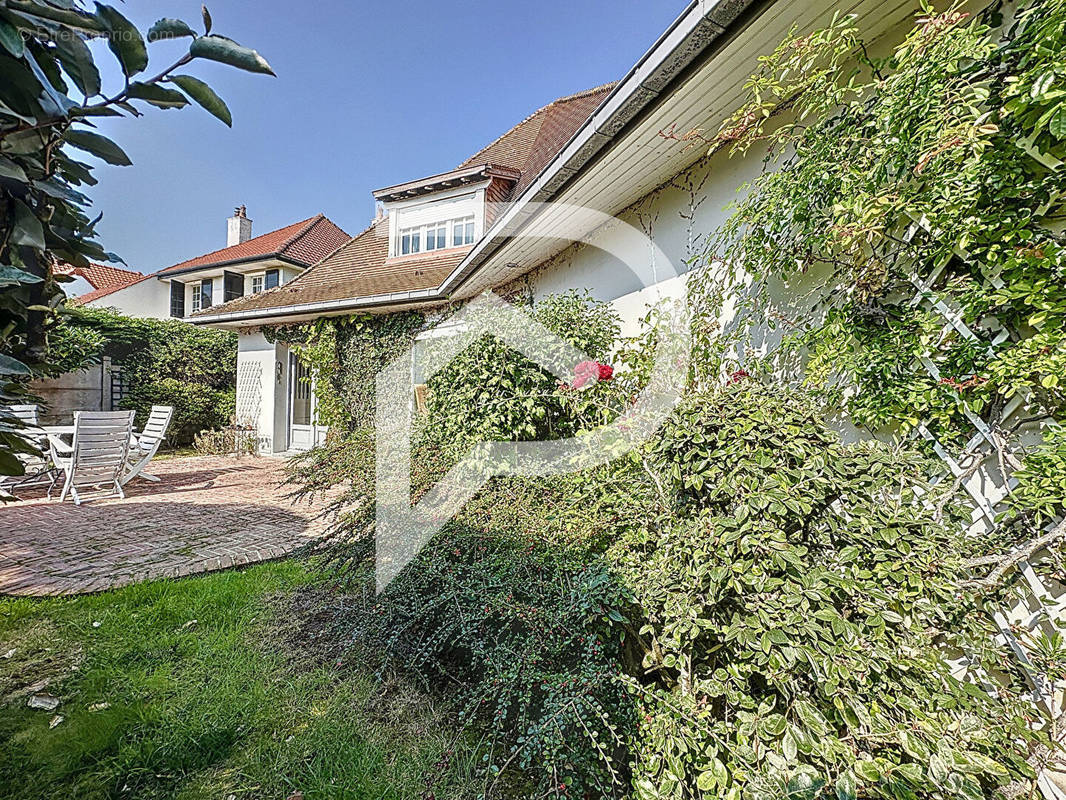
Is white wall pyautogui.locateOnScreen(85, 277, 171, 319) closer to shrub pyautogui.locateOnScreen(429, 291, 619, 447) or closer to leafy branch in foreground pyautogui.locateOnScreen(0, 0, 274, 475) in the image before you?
shrub pyautogui.locateOnScreen(429, 291, 619, 447)

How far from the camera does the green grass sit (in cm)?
204

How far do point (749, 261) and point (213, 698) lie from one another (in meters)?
4.12

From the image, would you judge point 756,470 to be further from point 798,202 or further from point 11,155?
point 11,155

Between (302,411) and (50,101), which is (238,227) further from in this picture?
(50,101)

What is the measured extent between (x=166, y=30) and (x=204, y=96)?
13cm

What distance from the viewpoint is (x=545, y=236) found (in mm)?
5715

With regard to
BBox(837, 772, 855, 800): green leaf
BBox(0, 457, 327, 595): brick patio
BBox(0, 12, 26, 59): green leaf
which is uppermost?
BBox(0, 12, 26, 59): green leaf

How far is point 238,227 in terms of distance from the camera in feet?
69.7

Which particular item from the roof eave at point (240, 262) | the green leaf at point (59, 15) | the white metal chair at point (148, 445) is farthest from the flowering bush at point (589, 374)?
the roof eave at point (240, 262)

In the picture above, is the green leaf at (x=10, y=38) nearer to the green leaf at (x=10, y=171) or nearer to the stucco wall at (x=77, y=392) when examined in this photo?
the green leaf at (x=10, y=171)

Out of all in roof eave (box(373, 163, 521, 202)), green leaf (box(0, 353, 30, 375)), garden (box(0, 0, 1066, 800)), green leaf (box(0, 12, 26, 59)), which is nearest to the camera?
green leaf (box(0, 12, 26, 59))

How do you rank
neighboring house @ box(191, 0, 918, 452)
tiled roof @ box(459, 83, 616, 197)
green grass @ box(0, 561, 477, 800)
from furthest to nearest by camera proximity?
1. tiled roof @ box(459, 83, 616, 197)
2. neighboring house @ box(191, 0, 918, 452)
3. green grass @ box(0, 561, 477, 800)

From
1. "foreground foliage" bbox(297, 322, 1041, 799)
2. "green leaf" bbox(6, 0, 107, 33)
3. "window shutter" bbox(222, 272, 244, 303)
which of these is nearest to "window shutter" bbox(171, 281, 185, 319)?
"window shutter" bbox(222, 272, 244, 303)

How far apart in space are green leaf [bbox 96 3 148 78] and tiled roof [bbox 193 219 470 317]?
795 centimetres
